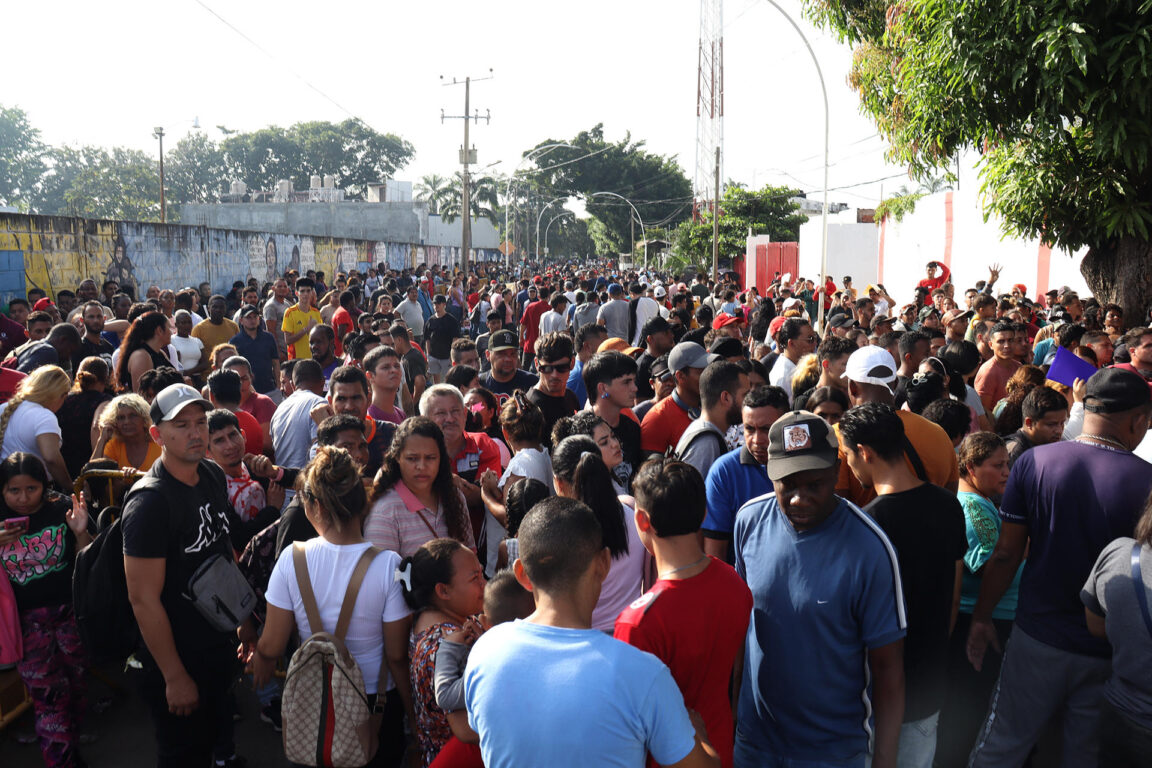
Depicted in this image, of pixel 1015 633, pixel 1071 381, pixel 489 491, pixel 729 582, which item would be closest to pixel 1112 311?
pixel 1071 381

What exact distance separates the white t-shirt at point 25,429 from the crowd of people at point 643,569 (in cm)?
1

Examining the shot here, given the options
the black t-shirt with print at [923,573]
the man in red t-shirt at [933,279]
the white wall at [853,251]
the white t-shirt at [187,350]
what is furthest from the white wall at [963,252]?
the black t-shirt with print at [923,573]

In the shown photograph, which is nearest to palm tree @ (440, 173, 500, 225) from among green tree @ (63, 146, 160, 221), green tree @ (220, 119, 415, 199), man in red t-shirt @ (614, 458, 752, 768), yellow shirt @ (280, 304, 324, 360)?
green tree @ (63, 146, 160, 221)

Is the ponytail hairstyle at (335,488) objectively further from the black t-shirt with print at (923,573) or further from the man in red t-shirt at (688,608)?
the black t-shirt with print at (923,573)

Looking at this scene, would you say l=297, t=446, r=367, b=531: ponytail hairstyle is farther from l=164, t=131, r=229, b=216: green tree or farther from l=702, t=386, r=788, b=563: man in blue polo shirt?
l=164, t=131, r=229, b=216: green tree

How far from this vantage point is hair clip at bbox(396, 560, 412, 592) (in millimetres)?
3309

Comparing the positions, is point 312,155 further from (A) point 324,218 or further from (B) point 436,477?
(B) point 436,477

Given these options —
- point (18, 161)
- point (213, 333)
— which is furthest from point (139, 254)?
point (18, 161)

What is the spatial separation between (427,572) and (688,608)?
107 centimetres

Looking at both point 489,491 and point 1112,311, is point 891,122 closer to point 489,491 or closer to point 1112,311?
point 1112,311

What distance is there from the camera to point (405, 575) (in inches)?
131

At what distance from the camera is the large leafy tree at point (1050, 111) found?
26.6 ft

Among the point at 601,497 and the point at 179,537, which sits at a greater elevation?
the point at 601,497

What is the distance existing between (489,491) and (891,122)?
10539mm
